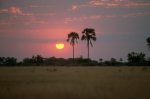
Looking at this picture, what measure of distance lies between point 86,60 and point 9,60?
33267mm

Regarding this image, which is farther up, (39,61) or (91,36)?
(91,36)

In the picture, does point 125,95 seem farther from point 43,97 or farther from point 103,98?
point 43,97

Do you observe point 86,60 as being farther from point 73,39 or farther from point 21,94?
point 21,94

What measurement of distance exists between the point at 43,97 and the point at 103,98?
132 inches

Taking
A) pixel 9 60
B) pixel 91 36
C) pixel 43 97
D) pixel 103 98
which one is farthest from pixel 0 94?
pixel 9 60

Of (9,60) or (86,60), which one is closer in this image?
(86,60)

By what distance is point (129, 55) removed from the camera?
115688 millimetres

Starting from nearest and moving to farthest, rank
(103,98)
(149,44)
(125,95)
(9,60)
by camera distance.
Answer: (103,98) < (125,95) < (149,44) < (9,60)

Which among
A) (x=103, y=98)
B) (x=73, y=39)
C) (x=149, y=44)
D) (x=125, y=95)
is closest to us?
(x=103, y=98)

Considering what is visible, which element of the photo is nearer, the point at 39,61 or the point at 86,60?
the point at 86,60

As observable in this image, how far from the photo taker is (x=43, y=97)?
58.3ft

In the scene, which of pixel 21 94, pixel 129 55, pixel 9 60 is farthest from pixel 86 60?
pixel 21 94

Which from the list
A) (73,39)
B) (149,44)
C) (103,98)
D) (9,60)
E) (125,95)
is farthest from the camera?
(9,60)

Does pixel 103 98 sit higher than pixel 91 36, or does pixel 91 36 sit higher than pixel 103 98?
pixel 91 36
